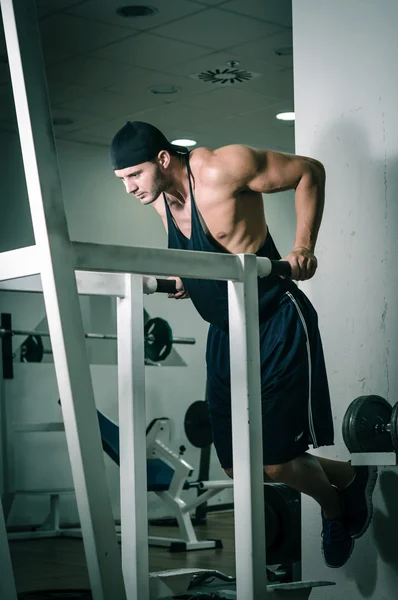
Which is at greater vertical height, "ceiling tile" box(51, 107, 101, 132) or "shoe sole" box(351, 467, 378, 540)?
"ceiling tile" box(51, 107, 101, 132)

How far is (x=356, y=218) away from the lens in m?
2.85

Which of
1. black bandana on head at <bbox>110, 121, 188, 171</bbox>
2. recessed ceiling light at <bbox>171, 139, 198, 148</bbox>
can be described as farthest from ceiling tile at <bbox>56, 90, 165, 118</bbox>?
black bandana on head at <bbox>110, 121, 188, 171</bbox>

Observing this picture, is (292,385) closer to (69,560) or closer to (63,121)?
(69,560)

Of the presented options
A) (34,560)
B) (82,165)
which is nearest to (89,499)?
(34,560)

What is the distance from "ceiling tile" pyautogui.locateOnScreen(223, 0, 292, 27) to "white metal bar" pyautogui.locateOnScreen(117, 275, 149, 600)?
2.82 m

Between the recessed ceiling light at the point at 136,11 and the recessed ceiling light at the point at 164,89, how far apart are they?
1005 millimetres

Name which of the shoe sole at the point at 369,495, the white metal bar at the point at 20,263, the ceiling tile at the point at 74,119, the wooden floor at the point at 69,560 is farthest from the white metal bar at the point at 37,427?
the white metal bar at the point at 20,263

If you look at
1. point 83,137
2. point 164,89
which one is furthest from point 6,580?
point 83,137

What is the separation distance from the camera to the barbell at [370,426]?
7.84 ft

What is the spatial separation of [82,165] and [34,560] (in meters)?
2.98

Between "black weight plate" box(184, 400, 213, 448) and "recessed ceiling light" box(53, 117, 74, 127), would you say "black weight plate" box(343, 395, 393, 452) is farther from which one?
"recessed ceiling light" box(53, 117, 74, 127)

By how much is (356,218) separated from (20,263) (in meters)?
1.61

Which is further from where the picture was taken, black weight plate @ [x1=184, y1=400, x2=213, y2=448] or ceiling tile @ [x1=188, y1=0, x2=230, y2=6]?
black weight plate @ [x1=184, y1=400, x2=213, y2=448]

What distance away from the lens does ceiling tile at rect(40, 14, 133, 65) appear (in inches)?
176
